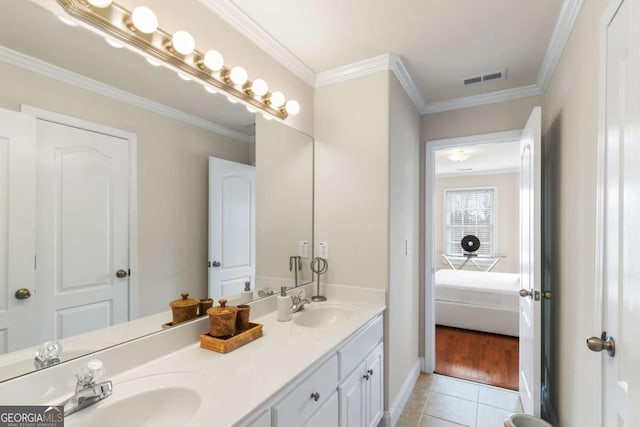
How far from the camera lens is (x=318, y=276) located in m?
2.26

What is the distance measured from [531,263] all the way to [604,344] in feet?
3.25

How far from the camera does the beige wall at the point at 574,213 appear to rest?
132 centimetres

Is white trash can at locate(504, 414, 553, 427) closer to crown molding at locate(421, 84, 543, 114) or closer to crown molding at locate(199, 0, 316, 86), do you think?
crown molding at locate(421, 84, 543, 114)

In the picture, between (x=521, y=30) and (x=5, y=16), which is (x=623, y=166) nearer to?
(x=521, y=30)

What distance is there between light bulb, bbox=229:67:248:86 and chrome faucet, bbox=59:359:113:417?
1.33 m

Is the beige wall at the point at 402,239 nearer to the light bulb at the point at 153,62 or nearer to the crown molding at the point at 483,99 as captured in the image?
the crown molding at the point at 483,99

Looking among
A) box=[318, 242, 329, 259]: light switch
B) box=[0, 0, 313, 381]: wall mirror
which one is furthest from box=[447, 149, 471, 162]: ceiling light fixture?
box=[0, 0, 313, 381]: wall mirror

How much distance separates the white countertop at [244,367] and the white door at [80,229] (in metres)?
0.25

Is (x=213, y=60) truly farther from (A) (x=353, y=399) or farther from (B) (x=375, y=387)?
(B) (x=375, y=387)

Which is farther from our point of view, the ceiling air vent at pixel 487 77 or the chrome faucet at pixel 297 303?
the ceiling air vent at pixel 487 77

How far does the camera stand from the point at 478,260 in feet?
21.4

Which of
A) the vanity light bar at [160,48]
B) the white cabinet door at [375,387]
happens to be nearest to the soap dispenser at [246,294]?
the white cabinet door at [375,387]

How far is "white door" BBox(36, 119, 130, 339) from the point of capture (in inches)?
38.9

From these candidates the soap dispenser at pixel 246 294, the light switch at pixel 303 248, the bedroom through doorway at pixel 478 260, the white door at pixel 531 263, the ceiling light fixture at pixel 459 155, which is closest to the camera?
the soap dispenser at pixel 246 294
